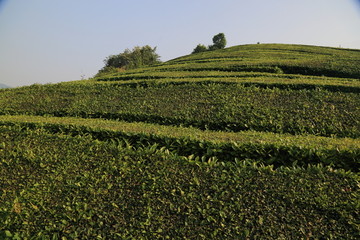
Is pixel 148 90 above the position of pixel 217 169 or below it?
above

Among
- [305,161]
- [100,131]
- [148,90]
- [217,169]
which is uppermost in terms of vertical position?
[148,90]

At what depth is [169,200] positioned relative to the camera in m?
4.59

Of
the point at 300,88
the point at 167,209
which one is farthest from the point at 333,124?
the point at 167,209

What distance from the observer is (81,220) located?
4309mm

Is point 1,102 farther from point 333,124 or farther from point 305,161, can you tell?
point 333,124

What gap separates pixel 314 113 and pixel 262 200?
608 cm

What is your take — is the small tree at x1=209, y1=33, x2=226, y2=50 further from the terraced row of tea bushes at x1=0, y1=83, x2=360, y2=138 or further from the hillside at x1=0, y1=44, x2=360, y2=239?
the hillside at x1=0, y1=44, x2=360, y2=239

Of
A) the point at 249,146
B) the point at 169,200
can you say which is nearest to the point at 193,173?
the point at 169,200

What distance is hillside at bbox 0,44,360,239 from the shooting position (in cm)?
414

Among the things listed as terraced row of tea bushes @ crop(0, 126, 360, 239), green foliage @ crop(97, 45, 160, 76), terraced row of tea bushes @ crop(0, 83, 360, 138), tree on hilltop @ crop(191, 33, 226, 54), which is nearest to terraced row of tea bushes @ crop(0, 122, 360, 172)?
terraced row of tea bushes @ crop(0, 126, 360, 239)

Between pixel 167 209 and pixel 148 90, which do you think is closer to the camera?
pixel 167 209

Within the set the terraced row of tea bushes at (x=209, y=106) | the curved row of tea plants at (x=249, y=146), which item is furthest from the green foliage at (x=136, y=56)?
the curved row of tea plants at (x=249, y=146)

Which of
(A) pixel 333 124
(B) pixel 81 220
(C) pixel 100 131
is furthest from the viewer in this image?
(A) pixel 333 124

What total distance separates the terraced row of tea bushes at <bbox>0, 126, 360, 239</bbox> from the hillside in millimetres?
18
